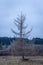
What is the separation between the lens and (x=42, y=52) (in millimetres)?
41062

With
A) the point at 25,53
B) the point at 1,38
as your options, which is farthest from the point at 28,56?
the point at 1,38

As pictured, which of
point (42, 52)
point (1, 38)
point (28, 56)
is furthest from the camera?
point (1, 38)

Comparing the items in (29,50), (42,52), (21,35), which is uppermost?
(21,35)

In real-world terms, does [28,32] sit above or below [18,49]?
above

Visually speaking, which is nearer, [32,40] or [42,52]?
[32,40]

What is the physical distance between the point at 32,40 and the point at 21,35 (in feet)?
6.02

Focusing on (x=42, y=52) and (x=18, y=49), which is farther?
(x=42, y=52)

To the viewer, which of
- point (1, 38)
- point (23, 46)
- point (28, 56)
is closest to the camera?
point (23, 46)

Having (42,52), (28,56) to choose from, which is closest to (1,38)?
(42,52)

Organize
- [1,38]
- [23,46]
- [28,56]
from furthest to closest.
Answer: [1,38] → [28,56] → [23,46]

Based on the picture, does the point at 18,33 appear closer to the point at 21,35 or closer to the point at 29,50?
the point at 21,35

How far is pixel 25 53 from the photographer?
32438 millimetres

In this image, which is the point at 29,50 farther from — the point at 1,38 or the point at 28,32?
the point at 1,38

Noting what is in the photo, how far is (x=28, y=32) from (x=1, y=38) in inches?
761
